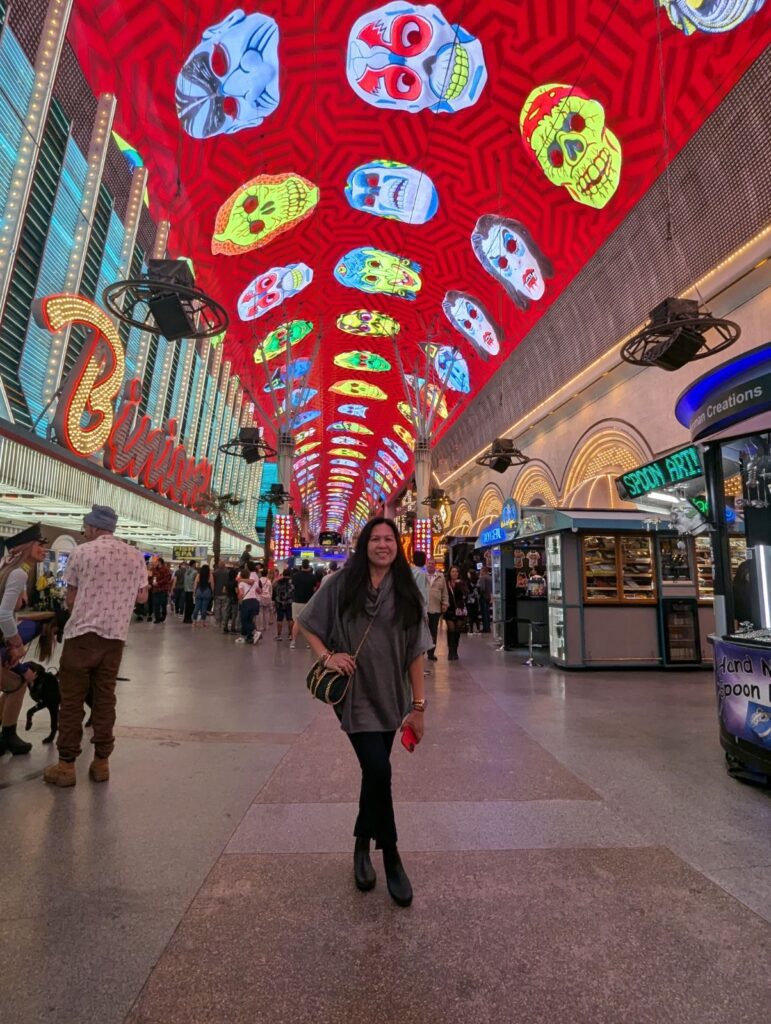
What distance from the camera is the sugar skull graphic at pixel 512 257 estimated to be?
17.0m

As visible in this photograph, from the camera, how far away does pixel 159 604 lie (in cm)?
1672

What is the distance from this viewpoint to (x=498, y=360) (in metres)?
22.5

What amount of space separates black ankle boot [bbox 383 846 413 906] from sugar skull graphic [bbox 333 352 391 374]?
34.1 meters

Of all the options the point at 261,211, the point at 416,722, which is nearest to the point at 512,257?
the point at 261,211

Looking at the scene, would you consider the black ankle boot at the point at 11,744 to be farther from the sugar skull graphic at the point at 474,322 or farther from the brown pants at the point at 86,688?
the sugar skull graphic at the point at 474,322

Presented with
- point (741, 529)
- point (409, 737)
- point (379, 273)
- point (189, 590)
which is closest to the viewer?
point (409, 737)

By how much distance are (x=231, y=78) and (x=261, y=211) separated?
211 inches

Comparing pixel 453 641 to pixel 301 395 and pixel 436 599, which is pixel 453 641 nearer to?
pixel 436 599

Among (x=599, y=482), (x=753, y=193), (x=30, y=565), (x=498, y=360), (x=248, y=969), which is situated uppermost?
(x=498, y=360)

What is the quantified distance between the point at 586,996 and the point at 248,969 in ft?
3.50

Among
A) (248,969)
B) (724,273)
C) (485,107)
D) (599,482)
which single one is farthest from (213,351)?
(248,969)

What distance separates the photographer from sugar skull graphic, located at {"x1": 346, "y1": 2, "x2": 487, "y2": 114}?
44.1 ft

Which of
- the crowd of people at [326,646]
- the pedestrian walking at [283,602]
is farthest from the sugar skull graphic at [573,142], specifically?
the pedestrian walking at [283,602]

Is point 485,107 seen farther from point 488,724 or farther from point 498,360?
point 488,724
